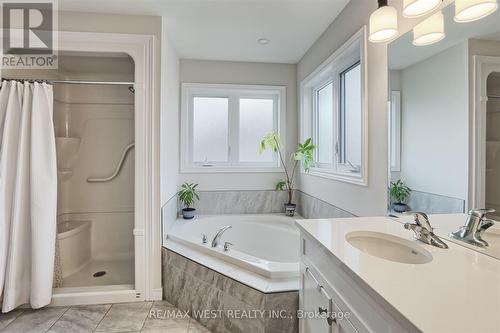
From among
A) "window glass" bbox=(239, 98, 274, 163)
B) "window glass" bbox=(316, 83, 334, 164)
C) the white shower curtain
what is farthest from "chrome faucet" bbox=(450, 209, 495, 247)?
the white shower curtain

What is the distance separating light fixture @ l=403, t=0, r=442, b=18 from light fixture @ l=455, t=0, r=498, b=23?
9 centimetres

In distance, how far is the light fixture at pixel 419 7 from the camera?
3.61ft

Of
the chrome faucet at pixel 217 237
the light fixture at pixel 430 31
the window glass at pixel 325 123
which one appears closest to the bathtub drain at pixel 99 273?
the chrome faucet at pixel 217 237

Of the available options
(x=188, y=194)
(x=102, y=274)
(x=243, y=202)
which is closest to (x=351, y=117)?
(x=243, y=202)

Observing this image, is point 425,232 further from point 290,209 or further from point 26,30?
point 26,30

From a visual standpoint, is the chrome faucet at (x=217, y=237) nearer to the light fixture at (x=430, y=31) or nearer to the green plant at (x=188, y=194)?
the green plant at (x=188, y=194)

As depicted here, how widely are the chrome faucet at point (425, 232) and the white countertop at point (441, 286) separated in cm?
3

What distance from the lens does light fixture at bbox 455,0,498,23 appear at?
92cm

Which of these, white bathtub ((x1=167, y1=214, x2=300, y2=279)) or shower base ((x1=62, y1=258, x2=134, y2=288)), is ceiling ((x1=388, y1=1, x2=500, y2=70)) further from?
shower base ((x1=62, y1=258, x2=134, y2=288))

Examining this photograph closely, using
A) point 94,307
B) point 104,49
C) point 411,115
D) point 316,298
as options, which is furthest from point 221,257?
point 104,49

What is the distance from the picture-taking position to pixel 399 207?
54.7 inches

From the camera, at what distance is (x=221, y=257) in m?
1.87

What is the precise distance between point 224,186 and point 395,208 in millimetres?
1995

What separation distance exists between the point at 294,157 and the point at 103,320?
2.23m
